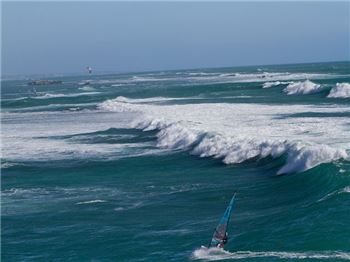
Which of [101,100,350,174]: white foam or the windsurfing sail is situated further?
[101,100,350,174]: white foam

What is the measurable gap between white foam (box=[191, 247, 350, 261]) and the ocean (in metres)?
0.02

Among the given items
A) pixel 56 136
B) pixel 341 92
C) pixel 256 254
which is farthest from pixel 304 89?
pixel 256 254

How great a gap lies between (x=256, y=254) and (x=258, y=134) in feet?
64.3

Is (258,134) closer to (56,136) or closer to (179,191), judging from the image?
(179,191)

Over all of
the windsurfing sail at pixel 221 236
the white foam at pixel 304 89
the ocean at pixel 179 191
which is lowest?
the white foam at pixel 304 89

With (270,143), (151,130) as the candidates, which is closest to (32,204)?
(270,143)

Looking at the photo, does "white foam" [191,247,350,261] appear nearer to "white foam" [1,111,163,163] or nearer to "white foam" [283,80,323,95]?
"white foam" [1,111,163,163]

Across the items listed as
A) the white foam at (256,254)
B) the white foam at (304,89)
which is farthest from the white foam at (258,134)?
the white foam at (304,89)

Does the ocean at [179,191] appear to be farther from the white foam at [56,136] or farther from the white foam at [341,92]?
the white foam at [341,92]

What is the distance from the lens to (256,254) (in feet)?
50.0

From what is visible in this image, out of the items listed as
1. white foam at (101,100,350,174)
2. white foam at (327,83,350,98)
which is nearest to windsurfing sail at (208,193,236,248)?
white foam at (101,100,350,174)

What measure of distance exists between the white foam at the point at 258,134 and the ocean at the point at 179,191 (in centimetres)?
8

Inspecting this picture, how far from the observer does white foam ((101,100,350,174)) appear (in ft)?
84.2

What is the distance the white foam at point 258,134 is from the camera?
25672mm
